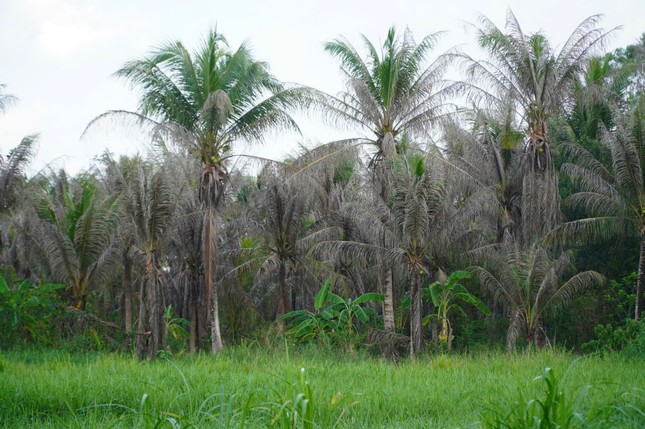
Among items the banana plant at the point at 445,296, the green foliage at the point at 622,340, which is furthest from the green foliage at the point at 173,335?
the green foliage at the point at 622,340

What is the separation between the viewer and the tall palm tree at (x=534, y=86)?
2227 centimetres

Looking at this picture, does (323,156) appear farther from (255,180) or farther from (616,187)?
(255,180)

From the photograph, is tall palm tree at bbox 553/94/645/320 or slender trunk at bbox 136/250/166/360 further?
tall palm tree at bbox 553/94/645/320

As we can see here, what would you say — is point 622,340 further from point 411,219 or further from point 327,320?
point 327,320

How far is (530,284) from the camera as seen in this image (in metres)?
21.1

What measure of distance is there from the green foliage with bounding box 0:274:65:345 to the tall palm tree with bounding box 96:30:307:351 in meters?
4.46

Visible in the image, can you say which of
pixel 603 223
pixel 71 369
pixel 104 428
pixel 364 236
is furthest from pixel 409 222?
pixel 104 428

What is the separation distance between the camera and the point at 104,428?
6.82 m

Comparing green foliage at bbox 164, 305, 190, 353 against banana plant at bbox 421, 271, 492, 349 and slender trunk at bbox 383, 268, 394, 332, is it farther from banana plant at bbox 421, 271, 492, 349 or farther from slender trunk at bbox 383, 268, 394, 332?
banana plant at bbox 421, 271, 492, 349

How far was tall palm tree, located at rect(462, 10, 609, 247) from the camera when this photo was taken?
73.0ft

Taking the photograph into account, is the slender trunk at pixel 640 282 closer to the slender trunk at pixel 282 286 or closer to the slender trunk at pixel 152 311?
the slender trunk at pixel 282 286

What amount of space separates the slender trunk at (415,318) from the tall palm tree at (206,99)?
6018 millimetres

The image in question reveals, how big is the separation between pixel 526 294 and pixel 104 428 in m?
16.4

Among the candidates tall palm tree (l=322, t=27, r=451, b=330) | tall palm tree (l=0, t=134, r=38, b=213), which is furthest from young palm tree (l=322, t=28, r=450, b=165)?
tall palm tree (l=0, t=134, r=38, b=213)
